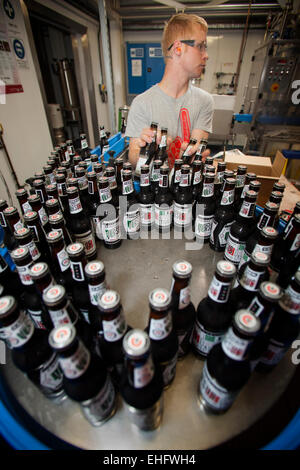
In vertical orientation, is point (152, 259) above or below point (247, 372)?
below

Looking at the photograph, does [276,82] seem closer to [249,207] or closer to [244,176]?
[244,176]

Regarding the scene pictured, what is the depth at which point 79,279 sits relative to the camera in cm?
69

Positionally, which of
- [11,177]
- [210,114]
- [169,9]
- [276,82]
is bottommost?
[11,177]

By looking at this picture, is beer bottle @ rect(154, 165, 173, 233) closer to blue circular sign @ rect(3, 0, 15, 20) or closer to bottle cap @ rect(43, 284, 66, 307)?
bottle cap @ rect(43, 284, 66, 307)

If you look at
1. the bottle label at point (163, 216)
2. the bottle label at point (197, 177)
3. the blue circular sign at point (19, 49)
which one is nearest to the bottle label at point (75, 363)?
the bottle label at point (163, 216)

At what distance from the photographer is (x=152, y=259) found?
99 centimetres

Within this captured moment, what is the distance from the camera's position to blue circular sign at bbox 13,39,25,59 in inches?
83.4

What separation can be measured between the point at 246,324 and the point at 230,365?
5.1 inches

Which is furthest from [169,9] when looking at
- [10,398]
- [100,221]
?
[10,398]

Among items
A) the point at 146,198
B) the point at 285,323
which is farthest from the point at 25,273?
the point at 285,323

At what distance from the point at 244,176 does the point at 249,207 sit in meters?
0.38

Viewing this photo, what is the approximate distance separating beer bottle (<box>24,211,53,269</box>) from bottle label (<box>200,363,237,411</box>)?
2.20ft

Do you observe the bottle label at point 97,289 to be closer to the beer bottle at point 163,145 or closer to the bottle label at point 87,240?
the bottle label at point 87,240

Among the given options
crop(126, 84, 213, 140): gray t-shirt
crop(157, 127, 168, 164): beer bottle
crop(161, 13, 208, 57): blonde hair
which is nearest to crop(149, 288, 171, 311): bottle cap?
crop(157, 127, 168, 164): beer bottle
